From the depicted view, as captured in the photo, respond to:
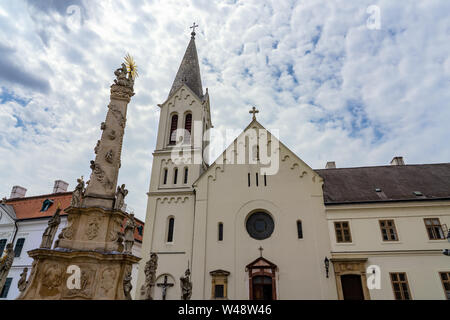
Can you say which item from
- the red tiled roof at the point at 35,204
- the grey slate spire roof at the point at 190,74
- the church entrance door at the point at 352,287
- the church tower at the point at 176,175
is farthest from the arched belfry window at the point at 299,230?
the red tiled roof at the point at 35,204

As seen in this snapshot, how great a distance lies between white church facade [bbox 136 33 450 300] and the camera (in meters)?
17.6

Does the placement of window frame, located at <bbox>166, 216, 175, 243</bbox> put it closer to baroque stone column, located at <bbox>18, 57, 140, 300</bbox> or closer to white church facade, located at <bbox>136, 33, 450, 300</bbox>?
white church facade, located at <bbox>136, 33, 450, 300</bbox>

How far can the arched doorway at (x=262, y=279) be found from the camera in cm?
1797

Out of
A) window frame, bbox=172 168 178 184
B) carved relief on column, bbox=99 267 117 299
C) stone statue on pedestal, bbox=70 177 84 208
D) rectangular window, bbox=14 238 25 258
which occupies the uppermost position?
window frame, bbox=172 168 178 184

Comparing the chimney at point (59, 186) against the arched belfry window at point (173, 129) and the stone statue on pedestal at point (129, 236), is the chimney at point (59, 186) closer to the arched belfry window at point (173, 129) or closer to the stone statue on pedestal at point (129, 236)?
the arched belfry window at point (173, 129)

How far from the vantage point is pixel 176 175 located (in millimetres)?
24094

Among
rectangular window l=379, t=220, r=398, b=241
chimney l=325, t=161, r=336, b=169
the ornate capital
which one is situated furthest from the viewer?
chimney l=325, t=161, r=336, b=169

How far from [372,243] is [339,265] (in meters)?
2.72

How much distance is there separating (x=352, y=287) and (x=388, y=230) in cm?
452

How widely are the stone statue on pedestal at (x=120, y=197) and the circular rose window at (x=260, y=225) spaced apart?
11.4 metres

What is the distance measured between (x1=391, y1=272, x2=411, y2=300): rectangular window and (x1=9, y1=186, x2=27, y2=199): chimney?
34.4 m

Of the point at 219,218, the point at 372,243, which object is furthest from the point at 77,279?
the point at 372,243

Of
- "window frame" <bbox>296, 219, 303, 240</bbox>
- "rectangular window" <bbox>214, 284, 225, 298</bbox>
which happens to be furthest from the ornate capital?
"window frame" <bbox>296, 219, 303, 240</bbox>
